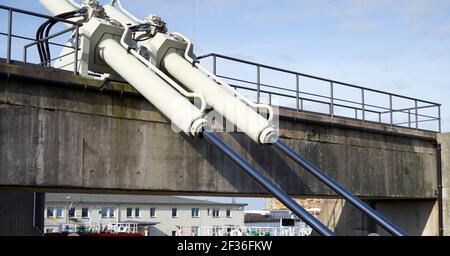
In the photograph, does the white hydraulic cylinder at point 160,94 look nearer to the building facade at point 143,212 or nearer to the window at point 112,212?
the building facade at point 143,212

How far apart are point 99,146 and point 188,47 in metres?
4.08

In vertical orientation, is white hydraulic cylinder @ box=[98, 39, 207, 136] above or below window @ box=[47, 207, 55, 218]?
above

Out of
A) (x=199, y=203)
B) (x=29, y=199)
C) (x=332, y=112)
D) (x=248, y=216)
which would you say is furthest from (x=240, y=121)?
(x=248, y=216)

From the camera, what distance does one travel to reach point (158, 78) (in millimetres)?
15234

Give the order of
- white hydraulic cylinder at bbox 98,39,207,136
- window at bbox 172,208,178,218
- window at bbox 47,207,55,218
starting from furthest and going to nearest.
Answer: window at bbox 172,208,178,218, window at bbox 47,207,55,218, white hydraulic cylinder at bbox 98,39,207,136

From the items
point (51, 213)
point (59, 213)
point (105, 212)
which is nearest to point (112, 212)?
point (105, 212)

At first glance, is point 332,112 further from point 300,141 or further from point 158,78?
point 158,78

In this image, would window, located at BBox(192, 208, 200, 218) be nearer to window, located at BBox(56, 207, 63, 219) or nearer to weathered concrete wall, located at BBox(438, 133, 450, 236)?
window, located at BBox(56, 207, 63, 219)

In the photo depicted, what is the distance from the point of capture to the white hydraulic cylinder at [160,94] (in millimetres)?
14648

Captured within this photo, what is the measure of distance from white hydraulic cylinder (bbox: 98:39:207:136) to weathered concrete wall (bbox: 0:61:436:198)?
42cm

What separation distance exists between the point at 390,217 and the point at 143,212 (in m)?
49.8

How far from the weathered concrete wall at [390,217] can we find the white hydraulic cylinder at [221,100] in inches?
404

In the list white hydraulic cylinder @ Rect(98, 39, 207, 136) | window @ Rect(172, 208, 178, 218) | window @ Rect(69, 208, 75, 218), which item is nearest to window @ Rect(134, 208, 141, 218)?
window @ Rect(172, 208, 178, 218)

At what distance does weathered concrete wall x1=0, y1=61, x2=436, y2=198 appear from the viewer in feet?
44.0
